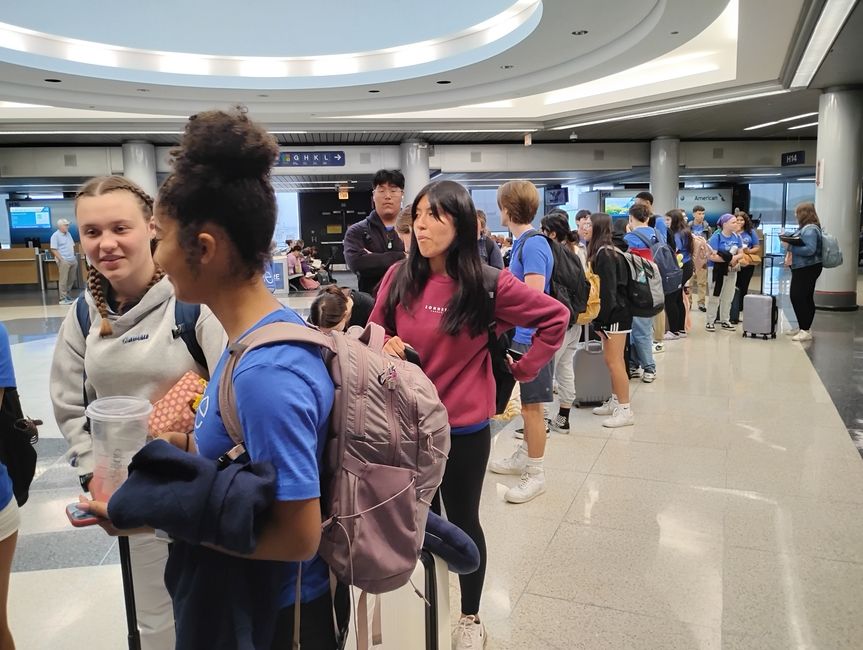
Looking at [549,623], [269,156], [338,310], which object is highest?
[269,156]

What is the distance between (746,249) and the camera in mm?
9305

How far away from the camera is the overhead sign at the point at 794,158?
16.6 metres

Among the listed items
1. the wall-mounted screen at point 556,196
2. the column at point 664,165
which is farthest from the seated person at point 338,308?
the wall-mounted screen at point 556,196

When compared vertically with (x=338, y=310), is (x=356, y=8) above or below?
above

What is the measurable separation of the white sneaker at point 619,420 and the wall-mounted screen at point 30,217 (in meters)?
22.0

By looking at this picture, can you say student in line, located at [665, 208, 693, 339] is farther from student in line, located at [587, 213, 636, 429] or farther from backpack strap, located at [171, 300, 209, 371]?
backpack strap, located at [171, 300, 209, 371]

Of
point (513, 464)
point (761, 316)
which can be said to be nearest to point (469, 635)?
point (513, 464)

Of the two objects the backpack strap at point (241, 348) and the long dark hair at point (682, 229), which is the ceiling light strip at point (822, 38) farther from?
the backpack strap at point (241, 348)

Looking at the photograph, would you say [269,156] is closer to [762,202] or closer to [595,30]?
[595,30]

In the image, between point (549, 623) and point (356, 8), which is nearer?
point (549, 623)

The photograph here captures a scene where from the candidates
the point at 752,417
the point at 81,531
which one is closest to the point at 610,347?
the point at 752,417

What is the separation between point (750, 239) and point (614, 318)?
18.0ft

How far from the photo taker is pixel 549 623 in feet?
8.60

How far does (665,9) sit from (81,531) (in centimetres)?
747
